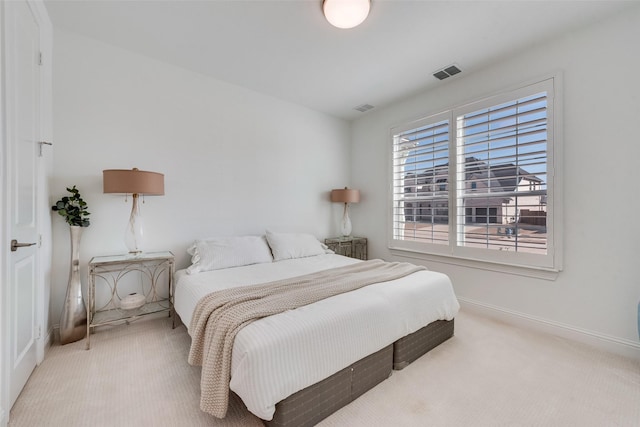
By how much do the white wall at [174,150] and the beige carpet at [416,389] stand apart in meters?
0.91

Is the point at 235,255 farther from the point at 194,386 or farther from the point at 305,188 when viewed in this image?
the point at 305,188

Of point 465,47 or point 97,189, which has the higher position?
point 465,47

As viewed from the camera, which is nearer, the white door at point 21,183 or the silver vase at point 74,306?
the white door at point 21,183

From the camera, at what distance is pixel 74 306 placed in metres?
2.24

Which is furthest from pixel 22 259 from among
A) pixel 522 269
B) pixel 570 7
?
pixel 570 7

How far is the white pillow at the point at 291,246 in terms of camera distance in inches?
125

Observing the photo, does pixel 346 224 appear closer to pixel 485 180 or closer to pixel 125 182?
pixel 485 180

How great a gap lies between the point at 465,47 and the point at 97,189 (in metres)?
3.88

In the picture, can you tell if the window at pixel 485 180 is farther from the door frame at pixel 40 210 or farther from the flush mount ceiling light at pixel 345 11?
the door frame at pixel 40 210

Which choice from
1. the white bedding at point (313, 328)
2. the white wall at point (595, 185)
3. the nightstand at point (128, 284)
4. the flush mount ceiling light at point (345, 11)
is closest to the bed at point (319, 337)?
the white bedding at point (313, 328)

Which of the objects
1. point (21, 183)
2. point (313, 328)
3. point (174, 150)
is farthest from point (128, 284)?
point (313, 328)

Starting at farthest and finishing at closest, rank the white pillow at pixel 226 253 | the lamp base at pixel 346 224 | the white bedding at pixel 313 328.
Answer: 1. the lamp base at pixel 346 224
2. the white pillow at pixel 226 253
3. the white bedding at pixel 313 328

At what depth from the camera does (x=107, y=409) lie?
4.98 feet

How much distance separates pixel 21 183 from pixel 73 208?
26.8 inches
